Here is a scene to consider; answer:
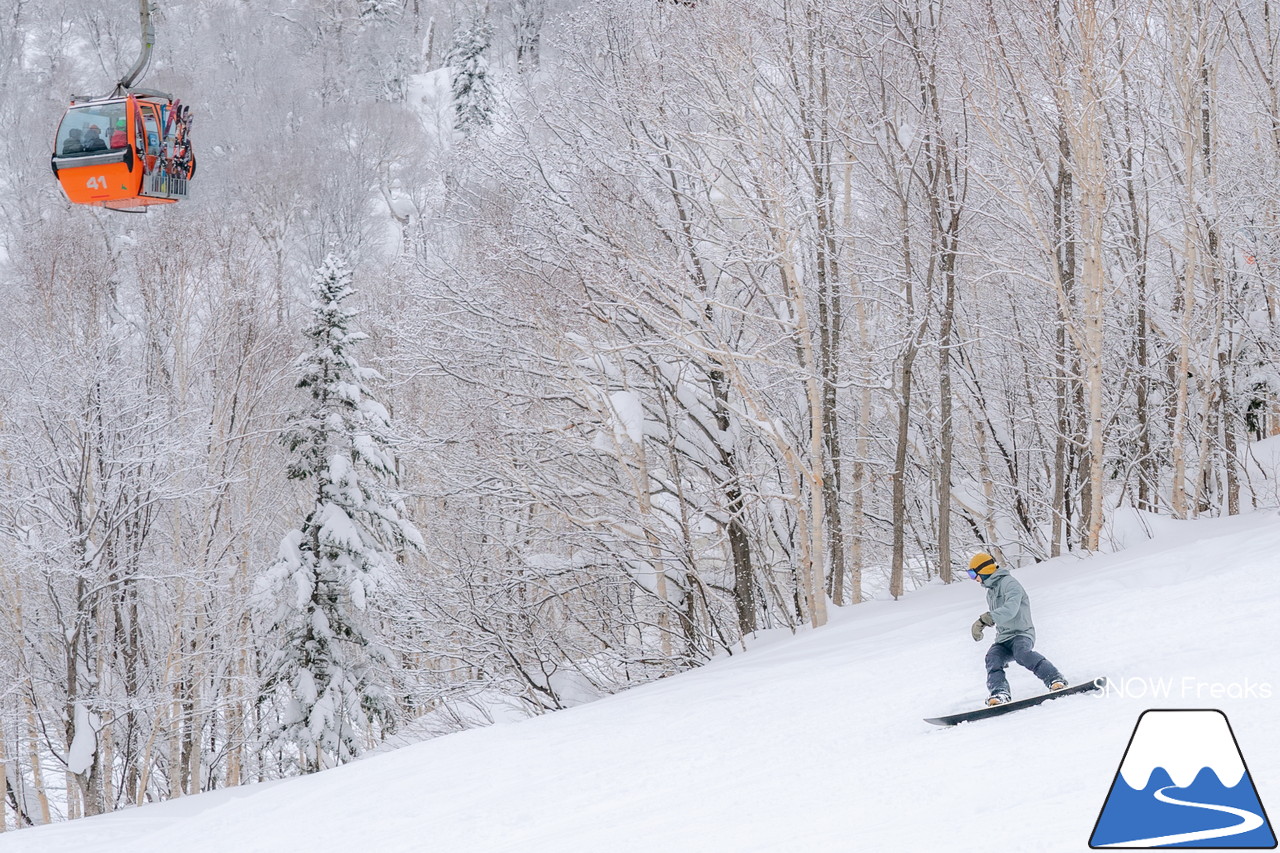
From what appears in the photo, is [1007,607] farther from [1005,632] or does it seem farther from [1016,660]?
[1016,660]

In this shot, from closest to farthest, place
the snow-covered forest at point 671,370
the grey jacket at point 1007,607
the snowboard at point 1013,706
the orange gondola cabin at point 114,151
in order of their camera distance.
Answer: the snowboard at point 1013,706 < the grey jacket at point 1007,607 < the orange gondola cabin at point 114,151 < the snow-covered forest at point 671,370

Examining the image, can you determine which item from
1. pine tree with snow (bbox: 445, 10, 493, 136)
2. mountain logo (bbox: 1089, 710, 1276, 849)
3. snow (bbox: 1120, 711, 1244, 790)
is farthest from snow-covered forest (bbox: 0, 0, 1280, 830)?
pine tree with snow (bbox: 445, 10, 493, 136)

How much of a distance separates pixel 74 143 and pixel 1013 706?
12.4m

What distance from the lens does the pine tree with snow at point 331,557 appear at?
1959cm

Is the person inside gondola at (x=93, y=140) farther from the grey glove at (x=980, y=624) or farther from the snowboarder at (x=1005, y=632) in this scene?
the grey glove at (x=980, y=624)

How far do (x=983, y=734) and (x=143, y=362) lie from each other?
19.4 m

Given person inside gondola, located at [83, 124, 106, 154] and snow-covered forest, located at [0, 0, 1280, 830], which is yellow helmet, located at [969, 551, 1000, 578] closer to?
snow-covered forest, located at [0, 0, 1280, 830]

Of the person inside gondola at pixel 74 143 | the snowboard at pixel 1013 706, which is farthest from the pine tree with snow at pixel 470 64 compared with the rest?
the snowboard at pixel 1013 706

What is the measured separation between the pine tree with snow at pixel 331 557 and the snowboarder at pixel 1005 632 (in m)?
13.1

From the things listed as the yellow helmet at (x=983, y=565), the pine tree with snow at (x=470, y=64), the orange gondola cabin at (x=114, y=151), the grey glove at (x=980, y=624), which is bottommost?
the grey glove at (x=980, y=624)

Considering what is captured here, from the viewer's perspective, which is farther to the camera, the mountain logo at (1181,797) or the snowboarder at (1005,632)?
the snowboarder at (1005,632)

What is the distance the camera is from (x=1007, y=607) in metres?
7.99

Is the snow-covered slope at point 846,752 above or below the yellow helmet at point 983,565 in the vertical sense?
below

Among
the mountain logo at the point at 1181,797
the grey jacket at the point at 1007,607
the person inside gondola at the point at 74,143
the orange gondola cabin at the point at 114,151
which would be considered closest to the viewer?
the mountain logo at the point at 1181,797
